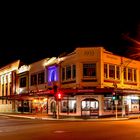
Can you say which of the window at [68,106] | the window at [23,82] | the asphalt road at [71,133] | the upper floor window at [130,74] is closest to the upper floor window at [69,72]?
the window at [68,106]

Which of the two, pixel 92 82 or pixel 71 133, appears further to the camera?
pixel 92 82

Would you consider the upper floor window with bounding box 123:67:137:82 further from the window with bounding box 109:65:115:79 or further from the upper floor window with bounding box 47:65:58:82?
the upper floor window with bounding box 47:65:58:82

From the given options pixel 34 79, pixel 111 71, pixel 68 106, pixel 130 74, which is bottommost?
pixel 68 106

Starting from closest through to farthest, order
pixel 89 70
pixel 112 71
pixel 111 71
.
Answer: pixel 89 70
pixel 111 71
pixel 112 71

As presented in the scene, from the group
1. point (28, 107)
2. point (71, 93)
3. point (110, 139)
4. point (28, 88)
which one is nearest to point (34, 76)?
point (28, 88)

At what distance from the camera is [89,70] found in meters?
46.1

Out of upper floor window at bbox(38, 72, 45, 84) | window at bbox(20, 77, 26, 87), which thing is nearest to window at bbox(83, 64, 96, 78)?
upper floor window at bbox(38, 72, 45, 84)

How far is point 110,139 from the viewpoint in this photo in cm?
1850

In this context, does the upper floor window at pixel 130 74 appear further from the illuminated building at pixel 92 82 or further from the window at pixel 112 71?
the window at pixel 112 71

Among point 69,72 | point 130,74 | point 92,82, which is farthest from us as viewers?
point 130,74

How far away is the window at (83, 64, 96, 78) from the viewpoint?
46.0 metres

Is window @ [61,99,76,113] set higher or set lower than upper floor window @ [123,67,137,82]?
lower

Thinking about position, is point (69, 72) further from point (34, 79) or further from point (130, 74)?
point (34, 79)

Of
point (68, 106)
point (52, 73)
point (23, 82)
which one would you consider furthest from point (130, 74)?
point (23, 82)
